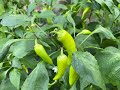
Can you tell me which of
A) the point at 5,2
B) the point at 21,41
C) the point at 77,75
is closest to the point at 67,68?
the point at 77,75

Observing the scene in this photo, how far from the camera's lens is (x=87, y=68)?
2.35ft

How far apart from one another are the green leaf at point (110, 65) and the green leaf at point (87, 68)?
45 mm

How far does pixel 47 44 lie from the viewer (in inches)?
32.5

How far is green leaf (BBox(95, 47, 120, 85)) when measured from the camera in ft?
2.50

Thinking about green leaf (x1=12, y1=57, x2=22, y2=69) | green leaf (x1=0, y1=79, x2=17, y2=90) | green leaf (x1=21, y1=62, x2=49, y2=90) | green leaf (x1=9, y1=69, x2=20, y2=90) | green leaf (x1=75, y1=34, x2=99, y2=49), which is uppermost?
green leaf (x1=75, y1=34, x2=99, y2=49)

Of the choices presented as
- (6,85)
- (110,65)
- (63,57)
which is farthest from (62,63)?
(6,85)

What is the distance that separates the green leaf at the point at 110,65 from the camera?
0.76 m

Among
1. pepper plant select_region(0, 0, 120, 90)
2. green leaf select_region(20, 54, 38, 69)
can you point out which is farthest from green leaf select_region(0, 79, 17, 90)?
green leaf select_region(20, 54, 38, 69)

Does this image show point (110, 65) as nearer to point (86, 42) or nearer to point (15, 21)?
point (86, 42)

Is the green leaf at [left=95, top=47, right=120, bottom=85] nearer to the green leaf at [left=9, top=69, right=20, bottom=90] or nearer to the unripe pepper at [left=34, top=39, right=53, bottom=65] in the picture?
the unripe pepper at [left=34, top=39, right=53, bottom=65]

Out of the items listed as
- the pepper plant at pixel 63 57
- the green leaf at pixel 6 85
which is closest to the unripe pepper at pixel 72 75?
the pepper plant at pixel 63 57

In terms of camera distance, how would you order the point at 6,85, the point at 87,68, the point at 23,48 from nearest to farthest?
1. the point at 87,68
2. the point at 23,48
3. the point at 6,85

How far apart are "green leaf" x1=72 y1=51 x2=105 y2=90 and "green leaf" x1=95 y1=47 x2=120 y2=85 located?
45 millimetres

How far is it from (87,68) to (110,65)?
0.28ft
